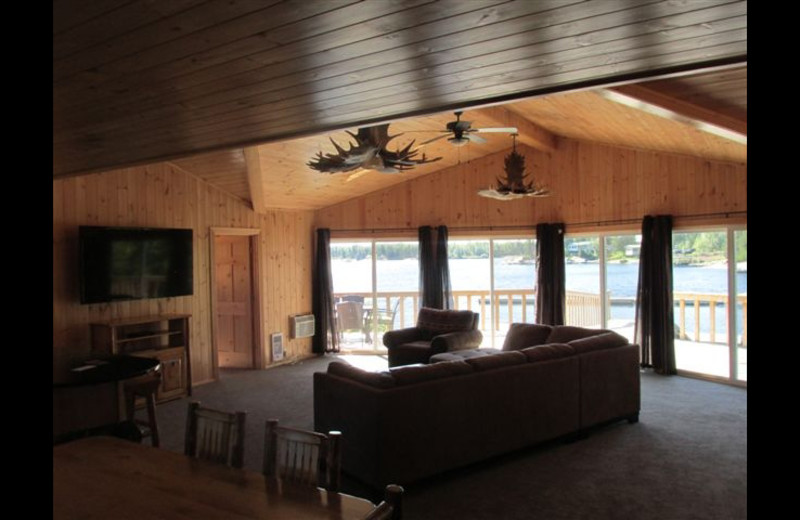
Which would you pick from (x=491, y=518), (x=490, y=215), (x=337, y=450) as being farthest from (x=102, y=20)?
(x=490, y=215)

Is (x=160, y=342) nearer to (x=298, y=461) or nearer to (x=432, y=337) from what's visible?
(x=432, y=337)

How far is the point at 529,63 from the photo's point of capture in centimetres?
219

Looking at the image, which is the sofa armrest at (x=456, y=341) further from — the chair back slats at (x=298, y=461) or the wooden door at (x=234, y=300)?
the chair back slats at (x=298, y=461)

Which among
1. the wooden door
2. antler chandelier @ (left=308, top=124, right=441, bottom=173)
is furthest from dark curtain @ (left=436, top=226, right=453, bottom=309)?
antler chandelier @ (left=308, top=124, right=441, bottom=173)

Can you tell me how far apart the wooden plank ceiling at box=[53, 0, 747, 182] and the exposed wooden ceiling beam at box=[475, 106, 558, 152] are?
155 inches

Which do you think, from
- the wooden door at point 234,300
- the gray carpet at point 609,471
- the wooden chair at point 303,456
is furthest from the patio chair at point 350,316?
the wooden chair at point 303,456

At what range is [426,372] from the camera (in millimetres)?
3906

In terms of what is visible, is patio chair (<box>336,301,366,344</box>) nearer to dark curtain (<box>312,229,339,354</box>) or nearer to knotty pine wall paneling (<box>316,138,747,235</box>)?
dark curtain (<box>312,229,339,354</box>)

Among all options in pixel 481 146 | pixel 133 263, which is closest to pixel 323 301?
pixel 133 263

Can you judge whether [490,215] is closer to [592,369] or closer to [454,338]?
[454,338]

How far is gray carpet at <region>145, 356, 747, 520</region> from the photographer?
348 centimetres

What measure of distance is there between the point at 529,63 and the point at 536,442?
10.7 feet

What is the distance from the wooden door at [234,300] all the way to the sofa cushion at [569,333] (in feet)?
14.7

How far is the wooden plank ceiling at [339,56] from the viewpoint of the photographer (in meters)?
1.71
